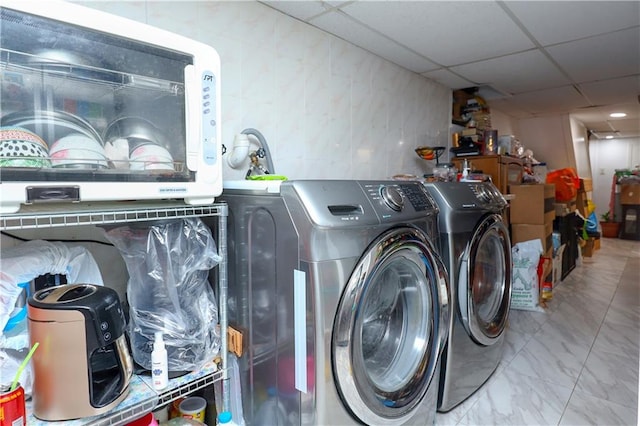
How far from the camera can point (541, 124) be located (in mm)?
5246

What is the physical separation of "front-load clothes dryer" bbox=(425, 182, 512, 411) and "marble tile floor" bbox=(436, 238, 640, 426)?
0.12 meters

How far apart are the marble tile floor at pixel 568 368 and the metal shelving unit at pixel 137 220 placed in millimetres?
1158

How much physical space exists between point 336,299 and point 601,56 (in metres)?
2.90

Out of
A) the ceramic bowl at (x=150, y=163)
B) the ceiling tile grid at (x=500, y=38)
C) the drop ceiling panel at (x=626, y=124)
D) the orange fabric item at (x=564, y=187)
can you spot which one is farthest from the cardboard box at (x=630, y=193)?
the ceramic bowl at (x=150, y=163)

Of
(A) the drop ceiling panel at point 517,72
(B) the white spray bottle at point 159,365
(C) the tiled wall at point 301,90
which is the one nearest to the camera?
(B) the white spray bottle at point 159,365

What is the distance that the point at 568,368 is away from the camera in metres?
2.12

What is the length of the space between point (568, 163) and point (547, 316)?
11.6 ft

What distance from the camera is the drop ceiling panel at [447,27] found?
183cm

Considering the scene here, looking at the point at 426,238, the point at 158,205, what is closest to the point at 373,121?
the point at 426,238

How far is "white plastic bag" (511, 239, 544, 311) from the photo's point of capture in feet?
9.87

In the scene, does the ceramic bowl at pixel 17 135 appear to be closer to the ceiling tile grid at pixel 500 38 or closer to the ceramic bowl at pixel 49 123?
the ceramic bowl at pixel 49 123

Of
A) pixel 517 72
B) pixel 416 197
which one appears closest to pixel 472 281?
pixel 416 197

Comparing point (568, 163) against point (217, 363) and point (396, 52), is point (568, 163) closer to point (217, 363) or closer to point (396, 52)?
point (396, 52)

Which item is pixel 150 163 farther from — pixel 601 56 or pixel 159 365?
pixel 601 56
